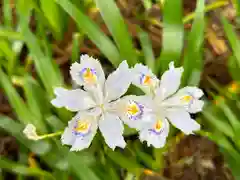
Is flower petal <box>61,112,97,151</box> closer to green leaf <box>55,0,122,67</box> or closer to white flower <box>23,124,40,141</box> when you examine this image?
white flower <box>23,124,40,141</box>

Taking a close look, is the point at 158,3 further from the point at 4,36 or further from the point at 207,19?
the point at 4,36

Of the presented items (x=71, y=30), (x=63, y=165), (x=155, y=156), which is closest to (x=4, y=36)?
(x=71, y=30)

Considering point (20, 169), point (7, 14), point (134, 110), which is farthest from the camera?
point (7, 14)

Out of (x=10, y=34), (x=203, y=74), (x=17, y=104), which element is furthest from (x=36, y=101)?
(x=203, y=74)

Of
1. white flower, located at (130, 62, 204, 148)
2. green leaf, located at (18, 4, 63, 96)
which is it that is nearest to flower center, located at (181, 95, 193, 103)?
white flower, located at (130, 62, 204, 148)

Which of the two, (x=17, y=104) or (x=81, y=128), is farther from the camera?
(x=17, y=104)

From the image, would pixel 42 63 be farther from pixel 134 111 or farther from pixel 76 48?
pixel 134 111
